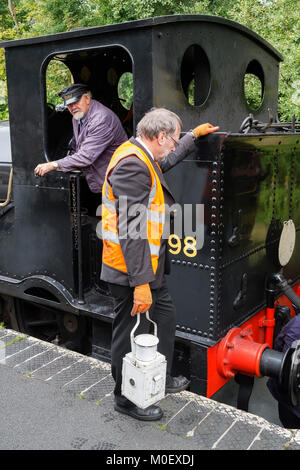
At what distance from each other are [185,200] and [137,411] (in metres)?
1.20

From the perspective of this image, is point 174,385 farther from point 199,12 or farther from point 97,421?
point 199,12

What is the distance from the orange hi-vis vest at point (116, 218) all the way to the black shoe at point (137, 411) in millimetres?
738

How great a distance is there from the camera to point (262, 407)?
3.53 meters

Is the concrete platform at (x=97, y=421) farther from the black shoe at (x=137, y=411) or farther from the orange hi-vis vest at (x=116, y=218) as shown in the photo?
the orange hi-vis vest at (x=116, y=218)

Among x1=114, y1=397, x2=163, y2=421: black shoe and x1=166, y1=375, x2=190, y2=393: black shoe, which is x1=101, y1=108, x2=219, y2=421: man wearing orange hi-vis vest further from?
x1=166, y1=375, x2=190, y2=393: black shoe

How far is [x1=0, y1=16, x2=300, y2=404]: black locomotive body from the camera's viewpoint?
2.82 m

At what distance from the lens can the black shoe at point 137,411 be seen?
2496 mm

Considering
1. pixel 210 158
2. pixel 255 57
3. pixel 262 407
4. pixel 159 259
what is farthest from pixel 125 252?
pixel 255 57

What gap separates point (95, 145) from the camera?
3.30m

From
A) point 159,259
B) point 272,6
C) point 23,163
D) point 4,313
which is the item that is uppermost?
point 272,6

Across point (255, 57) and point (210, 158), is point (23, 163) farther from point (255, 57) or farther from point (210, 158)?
point (255, 57)

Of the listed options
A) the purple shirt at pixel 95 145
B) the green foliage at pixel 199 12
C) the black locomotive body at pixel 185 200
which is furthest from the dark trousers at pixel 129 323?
the green foliage at pixel 199 12

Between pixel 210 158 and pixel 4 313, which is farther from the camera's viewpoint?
pixel 4 313

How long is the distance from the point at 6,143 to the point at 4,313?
157cm
